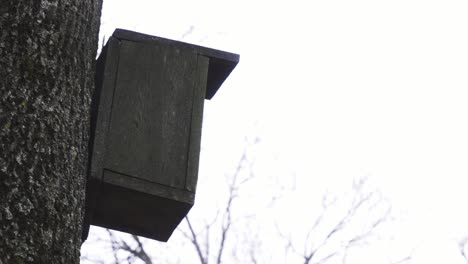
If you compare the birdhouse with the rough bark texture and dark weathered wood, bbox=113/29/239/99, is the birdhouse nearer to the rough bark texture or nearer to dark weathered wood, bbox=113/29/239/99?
dark weathered wood, bbox=113/29/239/99

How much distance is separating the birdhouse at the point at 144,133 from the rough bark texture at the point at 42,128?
79cm

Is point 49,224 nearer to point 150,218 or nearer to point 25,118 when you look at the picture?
point 25,118

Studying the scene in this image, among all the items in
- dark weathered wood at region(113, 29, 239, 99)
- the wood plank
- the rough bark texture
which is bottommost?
the rough bark texture

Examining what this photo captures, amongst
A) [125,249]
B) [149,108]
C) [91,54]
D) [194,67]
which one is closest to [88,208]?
[149,108]

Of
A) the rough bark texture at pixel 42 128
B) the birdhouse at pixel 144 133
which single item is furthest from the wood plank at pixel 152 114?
the rough bark texture at pixel 42 128

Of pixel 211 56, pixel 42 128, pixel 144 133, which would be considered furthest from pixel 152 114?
pixel 42 128

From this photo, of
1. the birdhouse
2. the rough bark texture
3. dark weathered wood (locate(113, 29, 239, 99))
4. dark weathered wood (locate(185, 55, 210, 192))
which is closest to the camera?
the rough bark texture

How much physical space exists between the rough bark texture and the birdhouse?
794mm

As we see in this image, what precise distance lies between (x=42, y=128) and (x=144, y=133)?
112 cm

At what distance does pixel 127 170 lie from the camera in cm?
282

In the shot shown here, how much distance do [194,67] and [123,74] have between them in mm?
309

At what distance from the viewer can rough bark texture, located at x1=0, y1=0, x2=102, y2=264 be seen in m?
1.69

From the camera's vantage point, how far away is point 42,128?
5.91 ft

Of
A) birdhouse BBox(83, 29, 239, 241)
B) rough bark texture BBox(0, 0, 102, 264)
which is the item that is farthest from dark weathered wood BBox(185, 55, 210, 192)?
rough bark texture BBox(0, 0, 102, 264)
